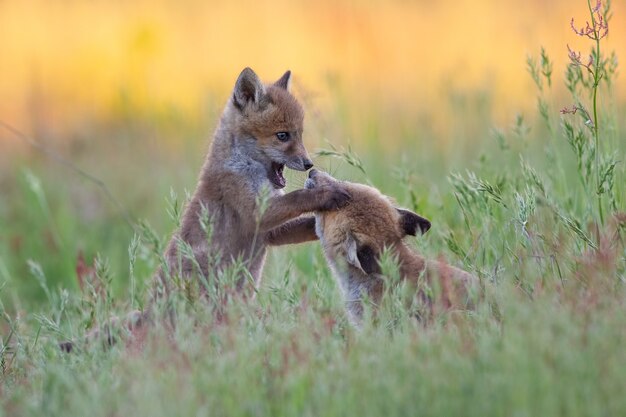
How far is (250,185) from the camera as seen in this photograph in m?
6.97

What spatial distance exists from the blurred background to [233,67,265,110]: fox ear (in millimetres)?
846

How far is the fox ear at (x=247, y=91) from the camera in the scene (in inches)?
286

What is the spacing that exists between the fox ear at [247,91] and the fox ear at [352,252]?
1873 mm

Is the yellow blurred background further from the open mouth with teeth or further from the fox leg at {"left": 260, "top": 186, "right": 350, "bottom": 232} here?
the fox leg at {"left": 260, "top": 186, "right": 350, "bottom": 232}

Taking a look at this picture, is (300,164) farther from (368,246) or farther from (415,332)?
(415,332)

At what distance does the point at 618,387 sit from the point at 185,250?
2.44m

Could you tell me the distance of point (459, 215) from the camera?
7.53m

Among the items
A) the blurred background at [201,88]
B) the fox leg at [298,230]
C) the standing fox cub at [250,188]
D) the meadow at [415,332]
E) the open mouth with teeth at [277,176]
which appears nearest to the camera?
the meadow at [415,332]

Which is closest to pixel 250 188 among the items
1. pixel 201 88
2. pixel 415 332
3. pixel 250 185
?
pixel 250 185

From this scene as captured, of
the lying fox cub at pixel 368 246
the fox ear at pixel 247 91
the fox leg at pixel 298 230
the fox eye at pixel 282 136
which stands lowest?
the fox leg at pixel 298 230

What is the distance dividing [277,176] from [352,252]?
1.69m

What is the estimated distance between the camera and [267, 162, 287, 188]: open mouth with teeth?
7.15 meters

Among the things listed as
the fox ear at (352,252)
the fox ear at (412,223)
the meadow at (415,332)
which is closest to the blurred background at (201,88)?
the meadow at (415,332)

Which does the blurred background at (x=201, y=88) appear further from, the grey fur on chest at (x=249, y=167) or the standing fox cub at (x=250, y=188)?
the grey fur on chest at (x=249, y=167)
